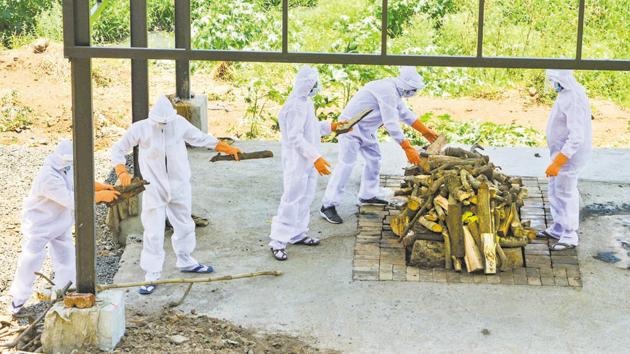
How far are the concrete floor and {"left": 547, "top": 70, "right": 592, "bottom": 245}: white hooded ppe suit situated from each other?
29 centimetres

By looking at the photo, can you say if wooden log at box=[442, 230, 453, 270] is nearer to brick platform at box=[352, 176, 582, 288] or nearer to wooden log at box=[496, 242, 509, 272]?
brick platform at box=[352, 176, 582, 288]

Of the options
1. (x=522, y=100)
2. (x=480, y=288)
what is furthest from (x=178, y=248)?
(x=522, y=100)

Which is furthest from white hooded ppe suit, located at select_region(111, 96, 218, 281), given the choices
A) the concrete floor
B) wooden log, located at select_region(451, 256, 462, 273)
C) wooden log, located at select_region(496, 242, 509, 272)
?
wooden log, located at select_region(496, 242, 509, 272)

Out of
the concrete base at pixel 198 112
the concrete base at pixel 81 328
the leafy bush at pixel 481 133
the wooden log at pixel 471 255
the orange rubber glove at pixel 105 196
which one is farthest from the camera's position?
the leafy bush at pixel 481 133

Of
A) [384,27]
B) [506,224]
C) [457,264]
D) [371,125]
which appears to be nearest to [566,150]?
[506,224]

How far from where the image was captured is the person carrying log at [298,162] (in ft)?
32.0

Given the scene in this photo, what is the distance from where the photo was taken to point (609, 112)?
16016mm

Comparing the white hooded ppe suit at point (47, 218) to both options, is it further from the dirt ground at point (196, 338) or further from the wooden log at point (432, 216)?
the wooden log at point (432, 216)

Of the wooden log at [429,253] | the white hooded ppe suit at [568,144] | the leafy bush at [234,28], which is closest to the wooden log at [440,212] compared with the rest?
the wooden log at [429,253]

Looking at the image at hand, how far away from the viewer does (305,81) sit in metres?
9.73

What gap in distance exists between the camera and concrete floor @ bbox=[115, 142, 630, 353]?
328 inches

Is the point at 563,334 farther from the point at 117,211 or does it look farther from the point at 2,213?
the point at 2,213

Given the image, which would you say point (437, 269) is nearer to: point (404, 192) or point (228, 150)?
point (404, 192)

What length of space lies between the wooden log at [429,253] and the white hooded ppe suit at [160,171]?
6.40 ft
